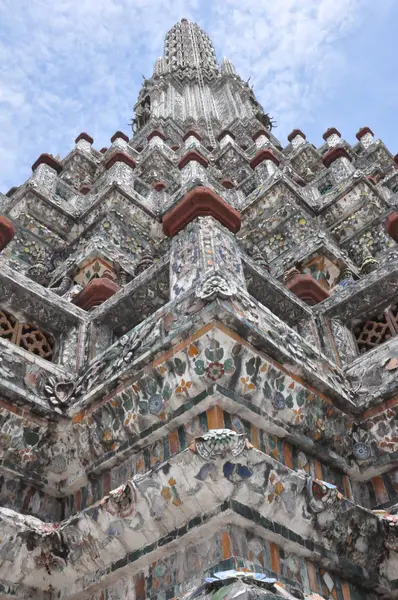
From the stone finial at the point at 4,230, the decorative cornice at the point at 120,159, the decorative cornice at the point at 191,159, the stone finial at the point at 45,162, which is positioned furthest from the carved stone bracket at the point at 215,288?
the stone finial at the point at 45,162

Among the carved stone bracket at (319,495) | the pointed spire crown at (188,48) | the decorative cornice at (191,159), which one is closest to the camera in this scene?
the carved stone bracket at (319,495)

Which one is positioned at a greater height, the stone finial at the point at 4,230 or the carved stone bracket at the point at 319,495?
the stone finial at the point at 4,230

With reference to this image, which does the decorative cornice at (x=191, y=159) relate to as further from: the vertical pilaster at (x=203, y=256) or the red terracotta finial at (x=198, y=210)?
the vertical pilaster at (x=203, y=256)

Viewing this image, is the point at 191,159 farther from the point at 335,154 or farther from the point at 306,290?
the point at 335,154

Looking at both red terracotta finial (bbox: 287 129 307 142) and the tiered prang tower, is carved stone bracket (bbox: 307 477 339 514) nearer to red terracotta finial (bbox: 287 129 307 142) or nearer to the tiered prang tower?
the tiered prang tower

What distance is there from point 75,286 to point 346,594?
4.47 m

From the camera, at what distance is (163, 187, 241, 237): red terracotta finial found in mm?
4809

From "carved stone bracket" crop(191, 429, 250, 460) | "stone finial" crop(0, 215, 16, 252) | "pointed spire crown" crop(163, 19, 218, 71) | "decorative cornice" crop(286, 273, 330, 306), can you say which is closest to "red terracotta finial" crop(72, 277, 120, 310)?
"stone finial" crop(0, 215, 16, 252)

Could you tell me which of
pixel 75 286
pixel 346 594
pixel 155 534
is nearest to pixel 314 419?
pixel 346 594

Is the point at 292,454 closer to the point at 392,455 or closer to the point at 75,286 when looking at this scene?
the point at 392,455

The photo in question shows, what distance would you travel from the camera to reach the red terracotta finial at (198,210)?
4.81 metres

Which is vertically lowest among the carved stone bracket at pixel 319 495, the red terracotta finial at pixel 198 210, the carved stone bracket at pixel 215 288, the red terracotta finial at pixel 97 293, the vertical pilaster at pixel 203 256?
the carved stone bracket at pixel 319 495

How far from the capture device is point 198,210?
4.81m

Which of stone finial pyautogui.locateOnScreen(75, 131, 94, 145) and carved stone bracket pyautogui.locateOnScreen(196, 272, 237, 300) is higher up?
stone finial pyautogui.locateOnScreen(75, 131, 94, 145)
